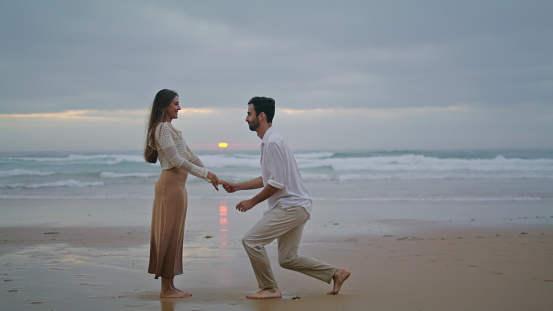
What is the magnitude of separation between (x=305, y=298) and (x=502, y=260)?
3.13 m

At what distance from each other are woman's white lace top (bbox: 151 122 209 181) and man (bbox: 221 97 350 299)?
591 millimetres

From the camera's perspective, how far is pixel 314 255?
23.6 ft

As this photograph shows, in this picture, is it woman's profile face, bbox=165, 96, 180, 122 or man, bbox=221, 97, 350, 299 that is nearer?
man, bbox=221, 97, 350, 299

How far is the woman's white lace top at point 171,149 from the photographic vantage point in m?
4.66

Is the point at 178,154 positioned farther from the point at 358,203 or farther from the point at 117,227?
the point at 358,203

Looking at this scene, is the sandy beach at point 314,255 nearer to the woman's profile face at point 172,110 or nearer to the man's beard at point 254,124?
the man's beard at point 254,124

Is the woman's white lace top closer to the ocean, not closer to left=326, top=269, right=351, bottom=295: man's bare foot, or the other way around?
left=326, top=269, right=351, bottom=295: man's bare foot

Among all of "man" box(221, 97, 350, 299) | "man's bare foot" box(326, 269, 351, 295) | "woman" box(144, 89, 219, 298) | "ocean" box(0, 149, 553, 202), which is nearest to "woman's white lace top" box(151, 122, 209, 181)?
"woman" box(144, 89, 219, 298)

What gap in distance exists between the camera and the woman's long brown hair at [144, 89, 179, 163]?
189 inches

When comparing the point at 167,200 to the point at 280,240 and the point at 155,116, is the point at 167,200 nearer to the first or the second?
the point at 155,116

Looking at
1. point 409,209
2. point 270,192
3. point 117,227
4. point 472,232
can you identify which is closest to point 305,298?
point 270,192

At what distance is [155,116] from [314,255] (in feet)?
11.1

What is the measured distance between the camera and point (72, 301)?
177 inches

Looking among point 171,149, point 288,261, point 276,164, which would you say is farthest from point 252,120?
point 288,261
